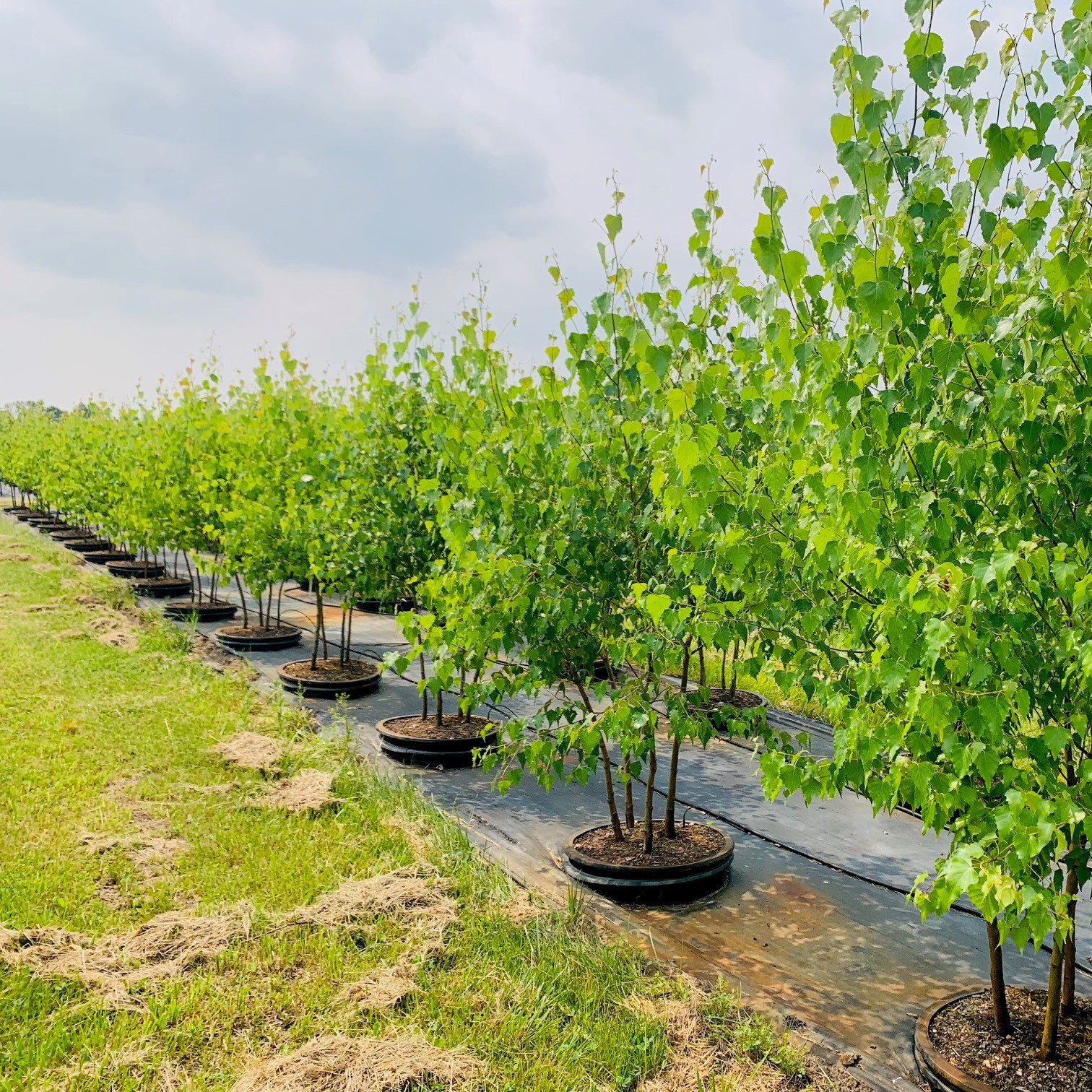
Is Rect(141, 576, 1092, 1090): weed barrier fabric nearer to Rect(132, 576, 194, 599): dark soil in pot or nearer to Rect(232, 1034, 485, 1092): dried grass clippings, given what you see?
Rect(232, 1034, 485, 1092): dried grass clippings

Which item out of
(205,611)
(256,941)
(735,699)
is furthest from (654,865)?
(205,611)

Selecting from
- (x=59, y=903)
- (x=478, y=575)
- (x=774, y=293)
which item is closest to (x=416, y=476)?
(x=478, y=575)

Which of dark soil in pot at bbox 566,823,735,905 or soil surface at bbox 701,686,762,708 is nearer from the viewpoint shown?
dark soil in pot at bbox 566,823,735,905

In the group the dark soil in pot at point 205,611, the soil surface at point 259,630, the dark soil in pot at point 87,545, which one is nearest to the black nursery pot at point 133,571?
the dark soil in pot at point 87,545

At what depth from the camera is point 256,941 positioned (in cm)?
374

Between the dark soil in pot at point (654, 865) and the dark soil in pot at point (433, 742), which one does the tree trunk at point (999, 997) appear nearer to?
the dark soil in pot at point (654, 865)

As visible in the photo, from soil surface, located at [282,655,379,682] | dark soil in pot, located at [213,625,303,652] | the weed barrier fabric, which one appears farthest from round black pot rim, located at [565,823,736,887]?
dark soil in pot, located at [213,625,303,652]

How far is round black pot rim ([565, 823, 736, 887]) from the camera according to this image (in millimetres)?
4250

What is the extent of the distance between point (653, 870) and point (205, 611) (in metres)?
8.90

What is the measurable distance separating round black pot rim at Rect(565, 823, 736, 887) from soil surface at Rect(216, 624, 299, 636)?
6448 mm

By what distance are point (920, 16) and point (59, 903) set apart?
4.43 metres

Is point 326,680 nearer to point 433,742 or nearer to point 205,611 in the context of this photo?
point 433,742

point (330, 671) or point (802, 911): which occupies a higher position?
point (330, 671)

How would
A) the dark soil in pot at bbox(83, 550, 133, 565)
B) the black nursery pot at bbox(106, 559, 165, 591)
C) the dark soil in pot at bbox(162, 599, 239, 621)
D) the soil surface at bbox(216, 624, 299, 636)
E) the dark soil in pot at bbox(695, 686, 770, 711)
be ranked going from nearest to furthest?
the dark soil in pot at bbox(695, 686, 770, 711)
the soil surface at bbox(216, 624, 299, 636)
the dark soil in pot at bbox(162, 599, 239, 621)
the black nursery pot at bbox(106, 559, 165, 591)
the dark soil in pot at bbox(83, 550, 133, 565)
